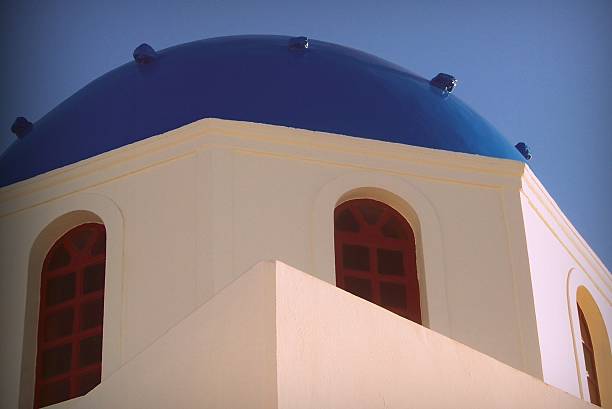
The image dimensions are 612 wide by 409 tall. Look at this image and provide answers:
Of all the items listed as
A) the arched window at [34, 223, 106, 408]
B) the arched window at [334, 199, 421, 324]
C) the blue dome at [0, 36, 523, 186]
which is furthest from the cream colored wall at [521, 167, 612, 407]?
the arched window at [34, 223, 106, 408]

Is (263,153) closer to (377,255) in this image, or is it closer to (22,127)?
(377,255)

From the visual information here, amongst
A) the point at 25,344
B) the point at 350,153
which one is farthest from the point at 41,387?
the point at 350,153

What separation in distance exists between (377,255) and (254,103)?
153 cm

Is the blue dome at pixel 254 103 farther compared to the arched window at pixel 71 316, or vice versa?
the blue dome at pixel 254 103

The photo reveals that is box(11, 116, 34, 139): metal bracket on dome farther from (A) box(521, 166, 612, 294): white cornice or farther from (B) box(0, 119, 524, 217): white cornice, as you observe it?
(A) box(521, 166, 612, 294): white cornice

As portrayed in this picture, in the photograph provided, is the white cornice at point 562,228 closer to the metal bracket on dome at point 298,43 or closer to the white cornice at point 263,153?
the white cornice at point 263,153

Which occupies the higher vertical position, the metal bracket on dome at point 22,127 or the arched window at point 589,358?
the metal bracket on dome at point 22,127

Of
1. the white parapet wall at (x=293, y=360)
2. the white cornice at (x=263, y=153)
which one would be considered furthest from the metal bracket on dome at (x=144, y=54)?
the white parapet wall at (x=293, y=360)

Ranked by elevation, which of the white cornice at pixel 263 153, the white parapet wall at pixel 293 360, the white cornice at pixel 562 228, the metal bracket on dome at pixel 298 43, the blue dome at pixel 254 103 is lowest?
the white parapet wall at pixel 293 360

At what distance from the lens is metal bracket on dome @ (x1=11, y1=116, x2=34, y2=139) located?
523 inches

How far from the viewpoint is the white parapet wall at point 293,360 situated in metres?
6.99

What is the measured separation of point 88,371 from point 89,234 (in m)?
1.09

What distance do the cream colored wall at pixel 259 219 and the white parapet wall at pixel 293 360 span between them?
3083 millimetres

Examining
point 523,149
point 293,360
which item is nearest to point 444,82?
point 523,149
